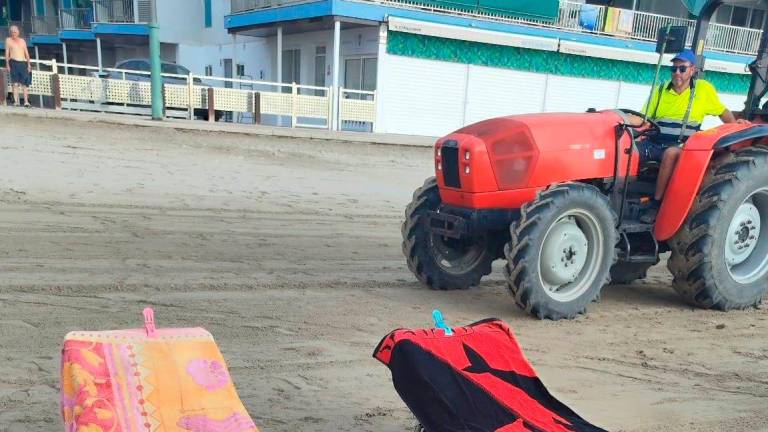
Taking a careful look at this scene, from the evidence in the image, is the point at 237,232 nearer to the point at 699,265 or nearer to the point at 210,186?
the point at 210,186

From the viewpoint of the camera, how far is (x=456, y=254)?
534cm

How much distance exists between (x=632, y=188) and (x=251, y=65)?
1954 cm

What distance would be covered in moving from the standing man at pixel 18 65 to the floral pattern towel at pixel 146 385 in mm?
12202

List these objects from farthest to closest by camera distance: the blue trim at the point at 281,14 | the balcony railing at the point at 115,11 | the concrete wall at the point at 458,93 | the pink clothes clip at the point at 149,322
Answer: the balcony railing at the point at 115,11 < the concrete wall at the point at 458,93 < the blue trim at the point at 281,14 < the pink clothes clip at the point at 149,322

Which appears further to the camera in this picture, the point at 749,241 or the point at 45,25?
the point at 45,25

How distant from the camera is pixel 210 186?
31.0 ft

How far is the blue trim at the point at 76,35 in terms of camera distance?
88.8ft

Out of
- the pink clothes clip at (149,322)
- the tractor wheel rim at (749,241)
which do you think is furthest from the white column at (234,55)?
the pink clothes clip at (149,322)

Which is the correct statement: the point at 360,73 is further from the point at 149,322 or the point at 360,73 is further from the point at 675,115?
the point at 149,322

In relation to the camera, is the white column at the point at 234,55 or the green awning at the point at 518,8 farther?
the white column at the point at 234,55

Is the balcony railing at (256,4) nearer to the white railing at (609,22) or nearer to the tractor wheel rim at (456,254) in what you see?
the white railing at (609,22)

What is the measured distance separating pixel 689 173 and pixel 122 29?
2518 centimetres

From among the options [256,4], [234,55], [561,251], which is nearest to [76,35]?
[234,55]

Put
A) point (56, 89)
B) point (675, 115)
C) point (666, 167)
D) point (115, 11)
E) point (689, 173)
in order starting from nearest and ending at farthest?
1. point (689, 173)
2. point (666, 167)
3. point (675, 115)
4. point (56, 89)
5. point (115, 11)
